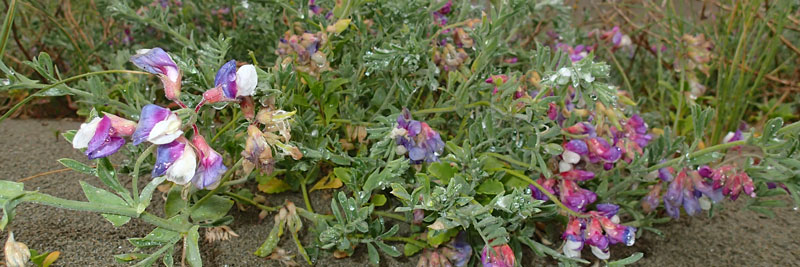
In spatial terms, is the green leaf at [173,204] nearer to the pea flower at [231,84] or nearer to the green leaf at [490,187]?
the pea flower at [231,84]

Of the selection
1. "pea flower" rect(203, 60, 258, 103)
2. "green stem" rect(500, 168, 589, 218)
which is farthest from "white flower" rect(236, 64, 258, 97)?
"green stem" rect(500, 168, 589, 218)

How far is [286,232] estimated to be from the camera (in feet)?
4.55

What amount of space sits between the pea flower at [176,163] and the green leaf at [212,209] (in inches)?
13.7

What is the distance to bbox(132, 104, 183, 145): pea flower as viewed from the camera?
0.81 meters

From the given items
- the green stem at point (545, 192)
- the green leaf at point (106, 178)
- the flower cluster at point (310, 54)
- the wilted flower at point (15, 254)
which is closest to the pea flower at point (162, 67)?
the green leaf at point (106, 178)

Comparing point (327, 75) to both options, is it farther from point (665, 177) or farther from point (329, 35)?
point (665, 177)

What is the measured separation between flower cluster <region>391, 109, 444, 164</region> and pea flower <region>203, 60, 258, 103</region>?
0.38m

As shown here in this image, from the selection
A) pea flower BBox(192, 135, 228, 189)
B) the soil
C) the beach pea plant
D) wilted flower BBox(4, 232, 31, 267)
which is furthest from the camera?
the soil

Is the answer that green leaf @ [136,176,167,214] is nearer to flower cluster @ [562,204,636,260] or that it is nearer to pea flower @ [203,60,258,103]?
pea flower @ [203,60,258,103]

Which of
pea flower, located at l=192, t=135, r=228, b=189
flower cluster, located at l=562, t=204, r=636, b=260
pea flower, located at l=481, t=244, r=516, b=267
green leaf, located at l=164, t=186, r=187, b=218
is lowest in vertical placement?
flower cluster, located at l=562, t=204, r=636, b=260

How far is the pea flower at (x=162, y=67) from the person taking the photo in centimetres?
88

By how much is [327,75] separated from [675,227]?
97cm

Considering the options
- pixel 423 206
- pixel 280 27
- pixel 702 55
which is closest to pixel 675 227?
pixel 702 55

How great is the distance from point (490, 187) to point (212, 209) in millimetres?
554
